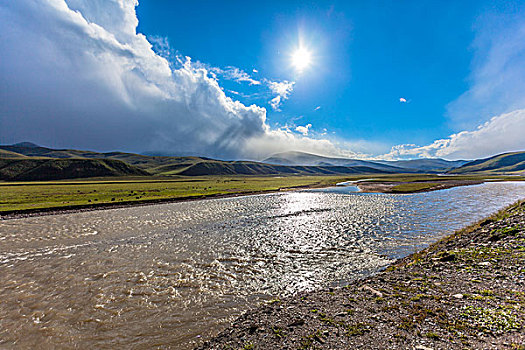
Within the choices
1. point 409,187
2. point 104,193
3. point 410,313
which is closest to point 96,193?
point 104,193

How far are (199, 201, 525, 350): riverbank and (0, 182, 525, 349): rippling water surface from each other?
7.54 ft

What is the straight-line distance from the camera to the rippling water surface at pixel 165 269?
31.7 ft

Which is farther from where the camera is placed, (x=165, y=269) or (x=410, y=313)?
(x=165, y=269)

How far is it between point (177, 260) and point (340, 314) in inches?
518

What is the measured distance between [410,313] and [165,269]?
14.8 meters

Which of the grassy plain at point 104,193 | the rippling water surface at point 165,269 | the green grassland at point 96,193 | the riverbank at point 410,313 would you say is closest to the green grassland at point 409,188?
the grassy plain at point 104,193

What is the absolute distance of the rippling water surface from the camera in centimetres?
967

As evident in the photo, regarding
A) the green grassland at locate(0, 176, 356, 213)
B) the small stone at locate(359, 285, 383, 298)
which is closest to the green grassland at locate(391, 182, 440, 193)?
the green grassland at locate(0, 176, 356, 213)

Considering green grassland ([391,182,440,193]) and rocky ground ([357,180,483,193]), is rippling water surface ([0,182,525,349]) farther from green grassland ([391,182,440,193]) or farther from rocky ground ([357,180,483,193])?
Result: rocky ground ([357,180,483,193])

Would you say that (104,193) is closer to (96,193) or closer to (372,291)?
(96,193)

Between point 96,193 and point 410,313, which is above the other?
point 96,193

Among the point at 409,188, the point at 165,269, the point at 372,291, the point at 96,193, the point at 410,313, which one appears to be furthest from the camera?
the point at 409,188

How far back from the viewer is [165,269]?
50.2ft

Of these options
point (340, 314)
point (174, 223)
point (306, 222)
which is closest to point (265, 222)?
point (306, 222)
